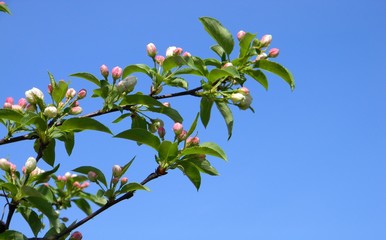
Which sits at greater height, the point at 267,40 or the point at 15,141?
the point at 267,40

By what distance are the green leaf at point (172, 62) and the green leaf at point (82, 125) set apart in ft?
1.13

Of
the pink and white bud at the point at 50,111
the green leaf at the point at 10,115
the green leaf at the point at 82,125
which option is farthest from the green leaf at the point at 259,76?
the green leaf at the point at 10,115

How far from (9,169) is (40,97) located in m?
0.27

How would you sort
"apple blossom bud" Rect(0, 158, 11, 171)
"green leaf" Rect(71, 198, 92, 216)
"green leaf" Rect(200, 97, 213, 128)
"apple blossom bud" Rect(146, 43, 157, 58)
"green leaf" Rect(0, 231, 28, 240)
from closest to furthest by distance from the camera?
"green leaf" Rect(0, 231, 28, 240) → "apple blossom bud" Rect(0, 158, 11, 171) → "green leaf" Rect(200, 97, 213, 128) → "apple blossom bud" Rect(146, 43, 157, 58) → "green leaf" Rect(71, 198, 92, 216)

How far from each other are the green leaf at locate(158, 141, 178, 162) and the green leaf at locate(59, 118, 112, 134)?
0.19 m

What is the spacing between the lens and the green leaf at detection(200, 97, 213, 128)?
1962 millimetres

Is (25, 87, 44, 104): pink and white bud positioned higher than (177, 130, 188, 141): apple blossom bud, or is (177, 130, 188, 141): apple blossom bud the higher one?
(25, 87, 44, 104): pink and white bud

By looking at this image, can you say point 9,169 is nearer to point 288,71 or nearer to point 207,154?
point 207,154

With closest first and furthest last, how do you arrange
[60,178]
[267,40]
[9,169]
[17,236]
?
[17,236]
[9,169]
[267,40]
[60,178]

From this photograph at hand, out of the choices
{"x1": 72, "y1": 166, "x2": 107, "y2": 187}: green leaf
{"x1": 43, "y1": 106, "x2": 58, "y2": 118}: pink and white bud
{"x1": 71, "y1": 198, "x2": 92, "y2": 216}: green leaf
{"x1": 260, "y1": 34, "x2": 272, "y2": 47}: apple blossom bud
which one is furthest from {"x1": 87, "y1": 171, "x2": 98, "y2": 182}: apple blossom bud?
{"x1": 260, "y1": 34, "x2": 272, "y2": 47}: apple blossom bud

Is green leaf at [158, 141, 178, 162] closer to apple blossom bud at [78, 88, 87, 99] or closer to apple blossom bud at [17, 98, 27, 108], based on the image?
apple blossom bud at [78, 88, 87, 99]

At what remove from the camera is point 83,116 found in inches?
73.1

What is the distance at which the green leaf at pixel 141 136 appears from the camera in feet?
5.93

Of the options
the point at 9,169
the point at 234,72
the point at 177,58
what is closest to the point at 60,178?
the point at 9,169
